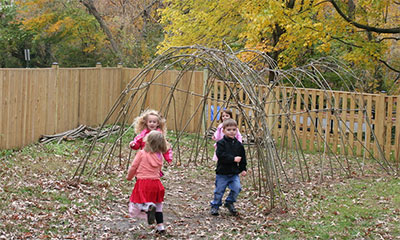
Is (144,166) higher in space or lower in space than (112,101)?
lower

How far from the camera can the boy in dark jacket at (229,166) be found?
22.3 ft

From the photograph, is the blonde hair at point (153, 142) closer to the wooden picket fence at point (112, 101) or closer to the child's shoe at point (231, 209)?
the child's shoe at point (231, 209)

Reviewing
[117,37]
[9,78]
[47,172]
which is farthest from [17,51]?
[47,172]

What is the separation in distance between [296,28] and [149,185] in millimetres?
7128

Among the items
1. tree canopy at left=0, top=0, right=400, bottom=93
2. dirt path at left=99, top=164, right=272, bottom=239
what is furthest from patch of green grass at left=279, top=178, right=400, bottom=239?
tree canopy at left=0, top=0, right=400, bottom=93

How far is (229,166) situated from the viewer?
6809 mm

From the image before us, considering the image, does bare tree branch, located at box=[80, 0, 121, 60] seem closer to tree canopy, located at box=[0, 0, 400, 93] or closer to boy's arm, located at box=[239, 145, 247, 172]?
tree canopy, located at box=[0, 0, 400, 93]

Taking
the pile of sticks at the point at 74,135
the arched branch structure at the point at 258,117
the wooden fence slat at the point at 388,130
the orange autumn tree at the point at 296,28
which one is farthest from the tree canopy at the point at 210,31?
the pile of sticks at the point at 74,135

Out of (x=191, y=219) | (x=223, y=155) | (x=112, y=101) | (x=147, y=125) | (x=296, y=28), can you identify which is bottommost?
(x=191, y=219)

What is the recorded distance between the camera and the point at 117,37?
25.1 meters

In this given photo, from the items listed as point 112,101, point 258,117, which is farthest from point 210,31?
point 258,117

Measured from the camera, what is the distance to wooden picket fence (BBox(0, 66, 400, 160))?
10.4 m

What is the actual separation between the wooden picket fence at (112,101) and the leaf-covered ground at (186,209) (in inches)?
51.7

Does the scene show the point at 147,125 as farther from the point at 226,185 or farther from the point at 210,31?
the point at 210,31
